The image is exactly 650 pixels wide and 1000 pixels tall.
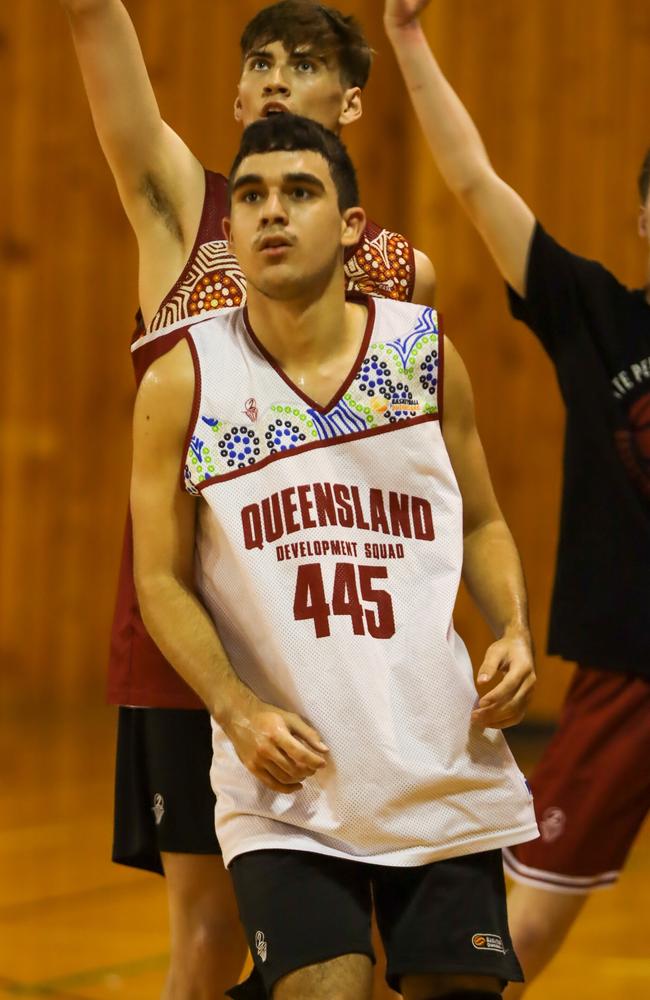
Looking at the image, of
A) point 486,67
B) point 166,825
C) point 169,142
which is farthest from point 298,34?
point 486,67

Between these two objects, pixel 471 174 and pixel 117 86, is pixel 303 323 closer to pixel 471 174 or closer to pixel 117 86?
pixel 117 86

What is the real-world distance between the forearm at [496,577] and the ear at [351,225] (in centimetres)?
48

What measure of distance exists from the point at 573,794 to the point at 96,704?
4.75 meters

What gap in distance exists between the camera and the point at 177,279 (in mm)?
2686

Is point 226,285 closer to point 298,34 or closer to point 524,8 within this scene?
point 298,34

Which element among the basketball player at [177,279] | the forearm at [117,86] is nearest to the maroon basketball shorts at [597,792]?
the basketball player at [177,279]

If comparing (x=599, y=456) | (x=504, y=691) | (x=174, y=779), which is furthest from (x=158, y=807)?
(x=599, y=456)

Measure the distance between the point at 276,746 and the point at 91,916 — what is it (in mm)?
2348

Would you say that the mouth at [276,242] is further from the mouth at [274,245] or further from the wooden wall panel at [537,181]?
the wooden wall panel at [537,181]

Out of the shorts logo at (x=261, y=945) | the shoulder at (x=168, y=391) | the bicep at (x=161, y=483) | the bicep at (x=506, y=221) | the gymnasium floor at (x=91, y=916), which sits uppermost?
the bicep at (x=506, y=221)

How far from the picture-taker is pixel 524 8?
21.8 feet

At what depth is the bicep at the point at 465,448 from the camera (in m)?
2.31

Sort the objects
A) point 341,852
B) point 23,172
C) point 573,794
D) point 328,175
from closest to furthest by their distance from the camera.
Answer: point 341,852 < point 328,175 < point 573,794 < point 23,172

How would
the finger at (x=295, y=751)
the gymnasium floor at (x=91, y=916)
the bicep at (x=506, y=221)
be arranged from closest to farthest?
the finger at (x=295, y=751) < the bicep at (x=506, y=221) < the gymnasium floor at (x=91, y=916)
